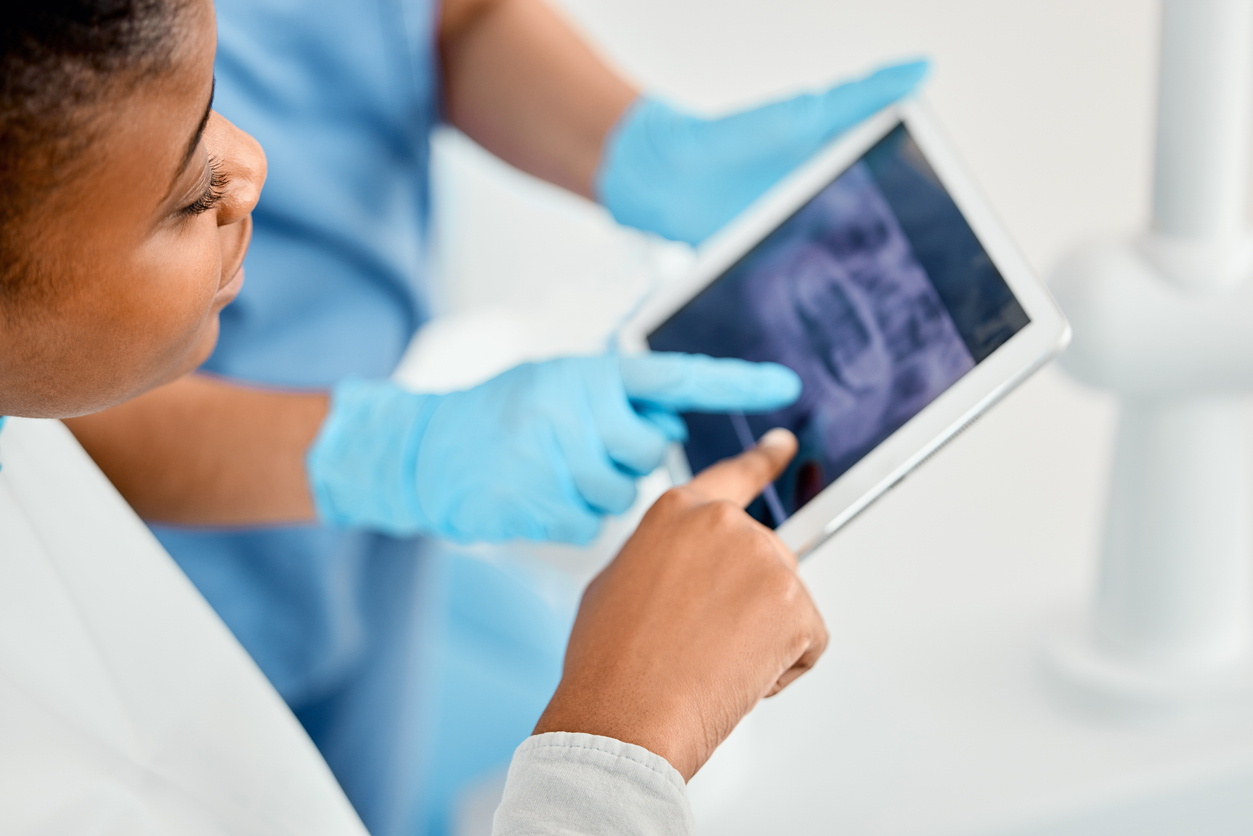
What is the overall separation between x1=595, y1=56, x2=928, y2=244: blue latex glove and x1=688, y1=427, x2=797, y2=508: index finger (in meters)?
0.26

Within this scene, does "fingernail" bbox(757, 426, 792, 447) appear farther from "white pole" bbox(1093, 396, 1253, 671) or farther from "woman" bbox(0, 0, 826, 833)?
"white pole" bbox(1093, 396, 1253, 671)

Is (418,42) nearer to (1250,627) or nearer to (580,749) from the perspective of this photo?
(580,749)

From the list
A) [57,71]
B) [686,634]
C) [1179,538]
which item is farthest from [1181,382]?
[57,71]

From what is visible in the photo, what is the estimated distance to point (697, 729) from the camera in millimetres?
477

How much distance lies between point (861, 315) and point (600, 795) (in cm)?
35

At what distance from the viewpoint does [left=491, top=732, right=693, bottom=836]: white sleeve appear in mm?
440

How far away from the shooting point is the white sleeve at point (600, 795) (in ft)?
1.44

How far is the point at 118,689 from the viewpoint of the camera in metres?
0.56

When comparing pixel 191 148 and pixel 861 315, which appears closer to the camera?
pixel 191 148

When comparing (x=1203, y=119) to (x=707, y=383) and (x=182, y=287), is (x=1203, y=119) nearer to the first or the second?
(x=707, y=383)

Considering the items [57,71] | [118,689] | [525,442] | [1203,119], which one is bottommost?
[118,689]

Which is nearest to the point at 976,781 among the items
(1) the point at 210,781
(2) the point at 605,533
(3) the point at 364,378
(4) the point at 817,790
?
(4) the point at 817,790

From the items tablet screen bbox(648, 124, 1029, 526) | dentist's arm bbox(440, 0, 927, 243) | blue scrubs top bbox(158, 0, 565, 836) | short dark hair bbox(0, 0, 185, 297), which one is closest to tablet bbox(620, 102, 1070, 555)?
tablet screen bbox(648, 124, 1029, 526)

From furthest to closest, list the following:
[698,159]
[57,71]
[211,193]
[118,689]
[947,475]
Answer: [947,475] → [698,159] → [118,689] → [211,193] → [57,71]
